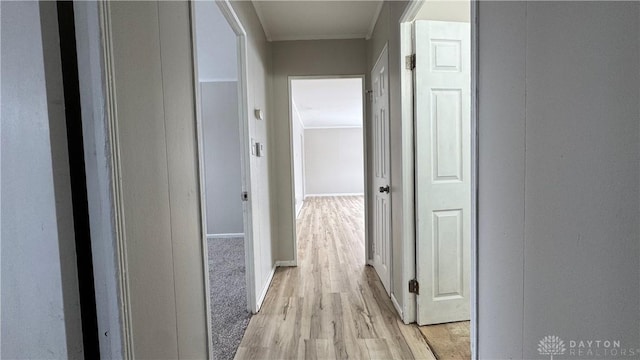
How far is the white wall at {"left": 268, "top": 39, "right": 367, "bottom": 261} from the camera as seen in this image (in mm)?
3152

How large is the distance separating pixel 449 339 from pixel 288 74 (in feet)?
9.11

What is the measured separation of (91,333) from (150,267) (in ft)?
0.68

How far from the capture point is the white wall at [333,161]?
10.4 meters

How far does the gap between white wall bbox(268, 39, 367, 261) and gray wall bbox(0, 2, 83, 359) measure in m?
2.44

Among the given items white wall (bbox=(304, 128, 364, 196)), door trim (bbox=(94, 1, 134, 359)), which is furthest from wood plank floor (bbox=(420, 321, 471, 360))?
white wall (bbox=(304, 128, 364, 196))

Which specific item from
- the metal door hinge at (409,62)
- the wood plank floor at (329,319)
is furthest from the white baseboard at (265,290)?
the metal door hinge at (409,62)

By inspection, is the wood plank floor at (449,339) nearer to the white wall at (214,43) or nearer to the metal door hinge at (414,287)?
the metal door hinge at (414,287)

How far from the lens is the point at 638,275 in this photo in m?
0.57

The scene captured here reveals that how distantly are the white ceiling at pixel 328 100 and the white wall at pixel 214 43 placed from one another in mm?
900

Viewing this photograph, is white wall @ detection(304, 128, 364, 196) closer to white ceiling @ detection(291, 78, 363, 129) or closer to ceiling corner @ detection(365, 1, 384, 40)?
white ceiling @ detection(291, 78, 363, 129)

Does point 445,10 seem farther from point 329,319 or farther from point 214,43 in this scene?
point 214,43

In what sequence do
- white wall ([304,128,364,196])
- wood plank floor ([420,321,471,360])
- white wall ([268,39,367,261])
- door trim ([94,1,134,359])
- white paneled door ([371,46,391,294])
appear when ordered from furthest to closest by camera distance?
1. white wall ([304,128,364,196])
2. white wall ([268,39,367,261])
3. white paneled door ([371,46,391,294])
4. wood plank floor ([420,321,471,360])
5. door trim ([94,1,134,359])

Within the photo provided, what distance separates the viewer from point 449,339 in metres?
1.86

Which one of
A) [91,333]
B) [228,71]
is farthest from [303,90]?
[91,333]
